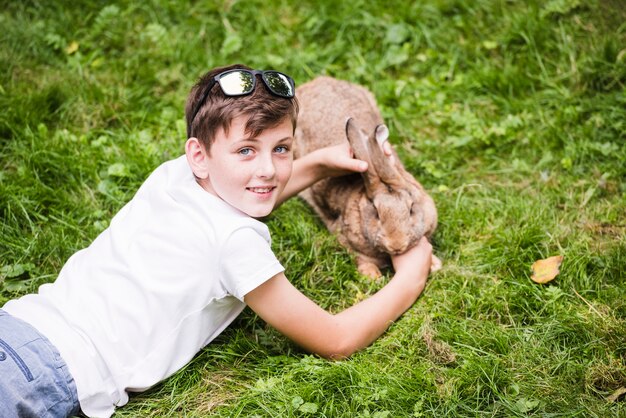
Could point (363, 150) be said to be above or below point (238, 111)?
below

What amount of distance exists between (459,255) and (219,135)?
67.0 inches

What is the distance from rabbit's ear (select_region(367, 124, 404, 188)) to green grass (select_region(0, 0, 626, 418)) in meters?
0.49

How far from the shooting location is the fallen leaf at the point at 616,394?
296cm

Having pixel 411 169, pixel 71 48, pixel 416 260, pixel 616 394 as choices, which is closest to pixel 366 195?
pixel 416 260

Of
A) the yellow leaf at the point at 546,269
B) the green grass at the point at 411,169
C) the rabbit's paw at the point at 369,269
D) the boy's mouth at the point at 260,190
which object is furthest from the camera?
the rabbit's paw at the point at 369,269

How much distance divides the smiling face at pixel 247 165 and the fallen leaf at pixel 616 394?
1.68m

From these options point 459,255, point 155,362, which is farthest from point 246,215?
point 459,255

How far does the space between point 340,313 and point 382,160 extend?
0.97m

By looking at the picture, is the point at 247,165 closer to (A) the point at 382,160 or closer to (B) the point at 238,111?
(B) the point at 238,111

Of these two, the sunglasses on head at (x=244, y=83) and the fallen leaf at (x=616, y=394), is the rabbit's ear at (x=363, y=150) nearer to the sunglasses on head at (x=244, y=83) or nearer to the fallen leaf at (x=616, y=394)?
the sunglasses on head at (x=244, y=83)

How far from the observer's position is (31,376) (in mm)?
2723

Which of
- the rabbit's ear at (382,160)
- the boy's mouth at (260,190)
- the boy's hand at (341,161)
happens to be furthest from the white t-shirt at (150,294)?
the rabbit's ear at (382,160)

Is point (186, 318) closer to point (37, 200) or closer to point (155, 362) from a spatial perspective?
point (155, 362)

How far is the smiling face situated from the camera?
9.63 ft
